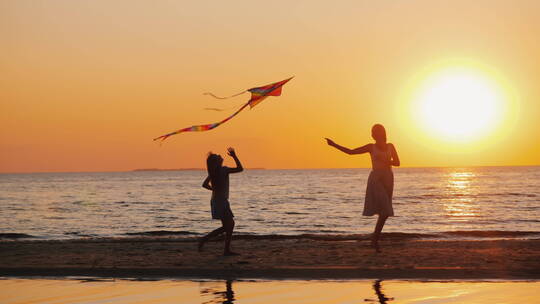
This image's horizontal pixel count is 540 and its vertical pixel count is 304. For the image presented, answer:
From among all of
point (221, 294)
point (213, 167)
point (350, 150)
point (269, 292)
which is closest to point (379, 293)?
point (269, 292)

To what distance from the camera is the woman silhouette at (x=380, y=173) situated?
43.8 ft

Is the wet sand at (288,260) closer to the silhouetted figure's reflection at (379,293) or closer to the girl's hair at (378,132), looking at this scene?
the silhouetted figure's reflection at (379,293)

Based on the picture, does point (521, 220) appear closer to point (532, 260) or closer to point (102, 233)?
point (102, 233)

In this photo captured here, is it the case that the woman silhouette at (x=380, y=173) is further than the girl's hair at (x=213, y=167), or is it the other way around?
the woman silhouette at (x=380, y=173)

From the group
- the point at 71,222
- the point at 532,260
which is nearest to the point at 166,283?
the point at 532,260

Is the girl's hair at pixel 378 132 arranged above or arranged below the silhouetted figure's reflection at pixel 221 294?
above

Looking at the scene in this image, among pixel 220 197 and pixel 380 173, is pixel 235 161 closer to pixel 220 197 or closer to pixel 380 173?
pixel 220 197

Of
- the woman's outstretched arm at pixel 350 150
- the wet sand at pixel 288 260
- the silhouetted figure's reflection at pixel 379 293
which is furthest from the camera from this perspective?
the woman's outstretched arm at pixel 350 150

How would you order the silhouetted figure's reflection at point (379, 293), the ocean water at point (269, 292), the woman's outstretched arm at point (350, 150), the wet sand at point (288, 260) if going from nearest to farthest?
the silhouetted figure's reflection at point (379, 293) → the ocean water at point (269, 292) → the wet sand at point (288, 260) → the woman's outstretched arm at point (350, 150)

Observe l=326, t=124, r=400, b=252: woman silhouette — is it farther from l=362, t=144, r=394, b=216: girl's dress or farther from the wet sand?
the wet sand

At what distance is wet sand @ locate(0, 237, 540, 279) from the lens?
35.6 feet

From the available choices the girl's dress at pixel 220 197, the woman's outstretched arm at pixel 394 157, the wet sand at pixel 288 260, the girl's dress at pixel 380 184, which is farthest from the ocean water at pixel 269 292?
the woman's outstretched arm at pixel 394 157

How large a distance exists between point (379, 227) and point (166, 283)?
14.8 feet

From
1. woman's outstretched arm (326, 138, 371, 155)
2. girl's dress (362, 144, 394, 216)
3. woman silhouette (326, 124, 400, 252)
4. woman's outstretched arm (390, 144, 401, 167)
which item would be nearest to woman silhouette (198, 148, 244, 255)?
woman's outstretched arm (326, 138, 371, 155)
